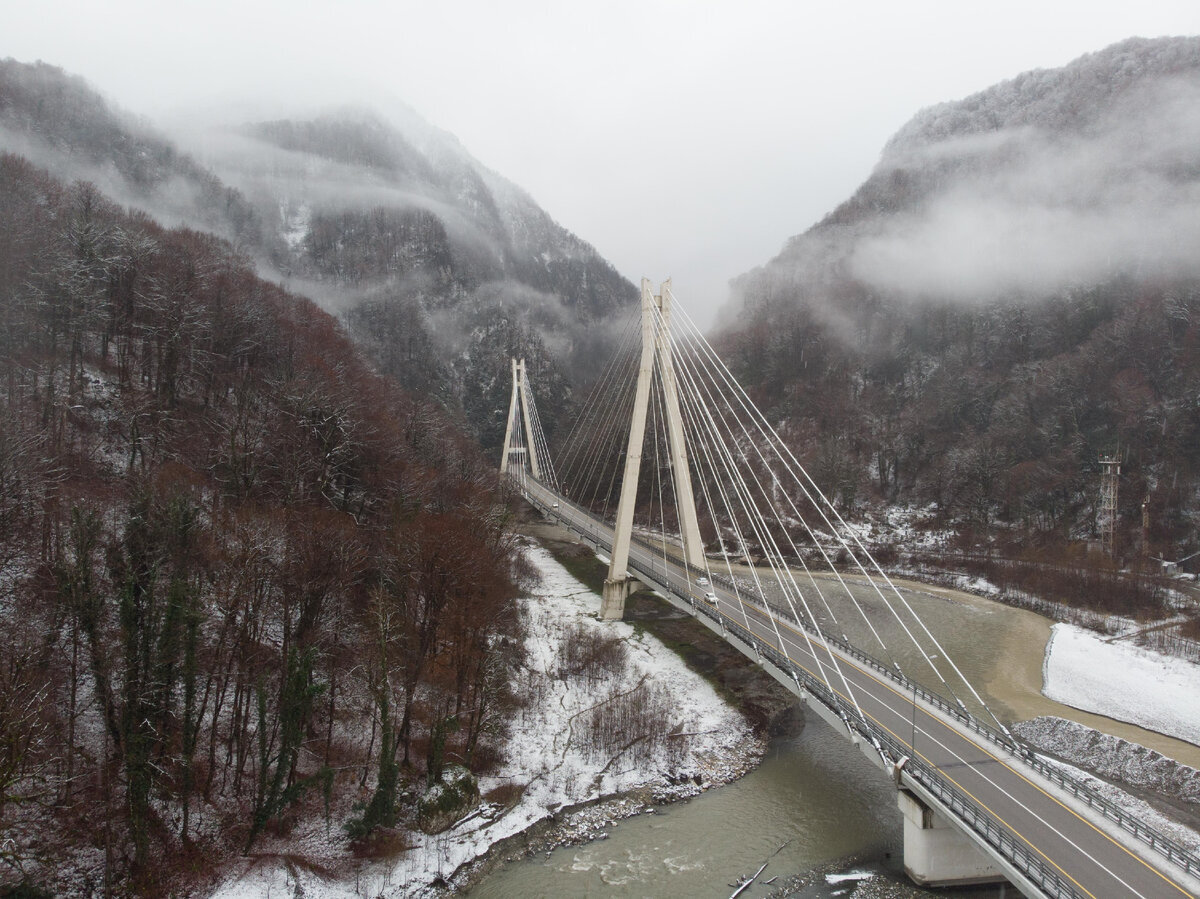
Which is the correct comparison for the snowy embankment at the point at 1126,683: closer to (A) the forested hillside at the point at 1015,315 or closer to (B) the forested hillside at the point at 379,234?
(A) the forested hillside at the point at 1015,315

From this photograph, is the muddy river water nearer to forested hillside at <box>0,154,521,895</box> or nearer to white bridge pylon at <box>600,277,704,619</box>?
forested hillside at <box>0,154,521,895</box>

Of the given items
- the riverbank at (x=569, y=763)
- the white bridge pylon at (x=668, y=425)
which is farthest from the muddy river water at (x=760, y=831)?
the white bridge pylon at (x=668, y=425)

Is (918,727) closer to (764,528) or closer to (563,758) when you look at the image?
(764,528)

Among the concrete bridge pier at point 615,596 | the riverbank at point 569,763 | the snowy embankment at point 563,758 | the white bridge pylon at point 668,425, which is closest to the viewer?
the snowy embankment at point 563,758

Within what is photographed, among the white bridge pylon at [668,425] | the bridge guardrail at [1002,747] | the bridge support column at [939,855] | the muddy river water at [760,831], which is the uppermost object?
the white bridge pylon at [668,425]

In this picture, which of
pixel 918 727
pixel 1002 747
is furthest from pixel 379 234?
pixel 1002 747

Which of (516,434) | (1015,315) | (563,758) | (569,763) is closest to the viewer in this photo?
(569,763)
